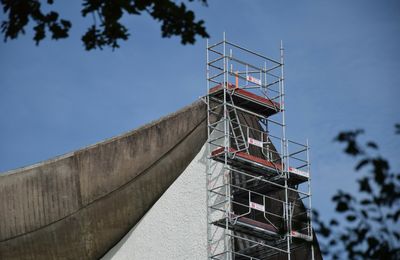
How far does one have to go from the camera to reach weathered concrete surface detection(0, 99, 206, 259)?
3297cm

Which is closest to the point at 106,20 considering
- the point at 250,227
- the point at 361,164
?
the point at 361,164

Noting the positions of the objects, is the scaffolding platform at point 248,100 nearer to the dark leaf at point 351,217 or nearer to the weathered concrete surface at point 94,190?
the weathered concrete surface at point 94,190

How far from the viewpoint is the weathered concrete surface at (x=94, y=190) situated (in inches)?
1298

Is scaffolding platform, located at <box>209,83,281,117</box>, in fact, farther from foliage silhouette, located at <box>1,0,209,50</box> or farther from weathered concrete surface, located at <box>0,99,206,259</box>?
foliage silhouette, located at <box>1,0,209,50</box>

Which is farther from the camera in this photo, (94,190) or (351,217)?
(94,190)

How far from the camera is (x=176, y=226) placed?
33.1 m

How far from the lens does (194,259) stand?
32406 mm

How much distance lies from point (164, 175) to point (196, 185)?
1.22 m

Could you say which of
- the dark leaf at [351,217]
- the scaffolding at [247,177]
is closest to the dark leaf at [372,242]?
the dark leaf at [351,217]

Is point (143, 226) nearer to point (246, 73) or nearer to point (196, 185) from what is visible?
point (196, 185)

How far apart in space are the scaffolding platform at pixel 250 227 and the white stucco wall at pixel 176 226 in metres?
1.18

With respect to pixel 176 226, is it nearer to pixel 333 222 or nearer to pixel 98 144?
pixel 98 144

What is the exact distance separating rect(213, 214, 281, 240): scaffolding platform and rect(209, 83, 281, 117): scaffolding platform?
394cm

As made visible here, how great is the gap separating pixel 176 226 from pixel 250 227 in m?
2.55
